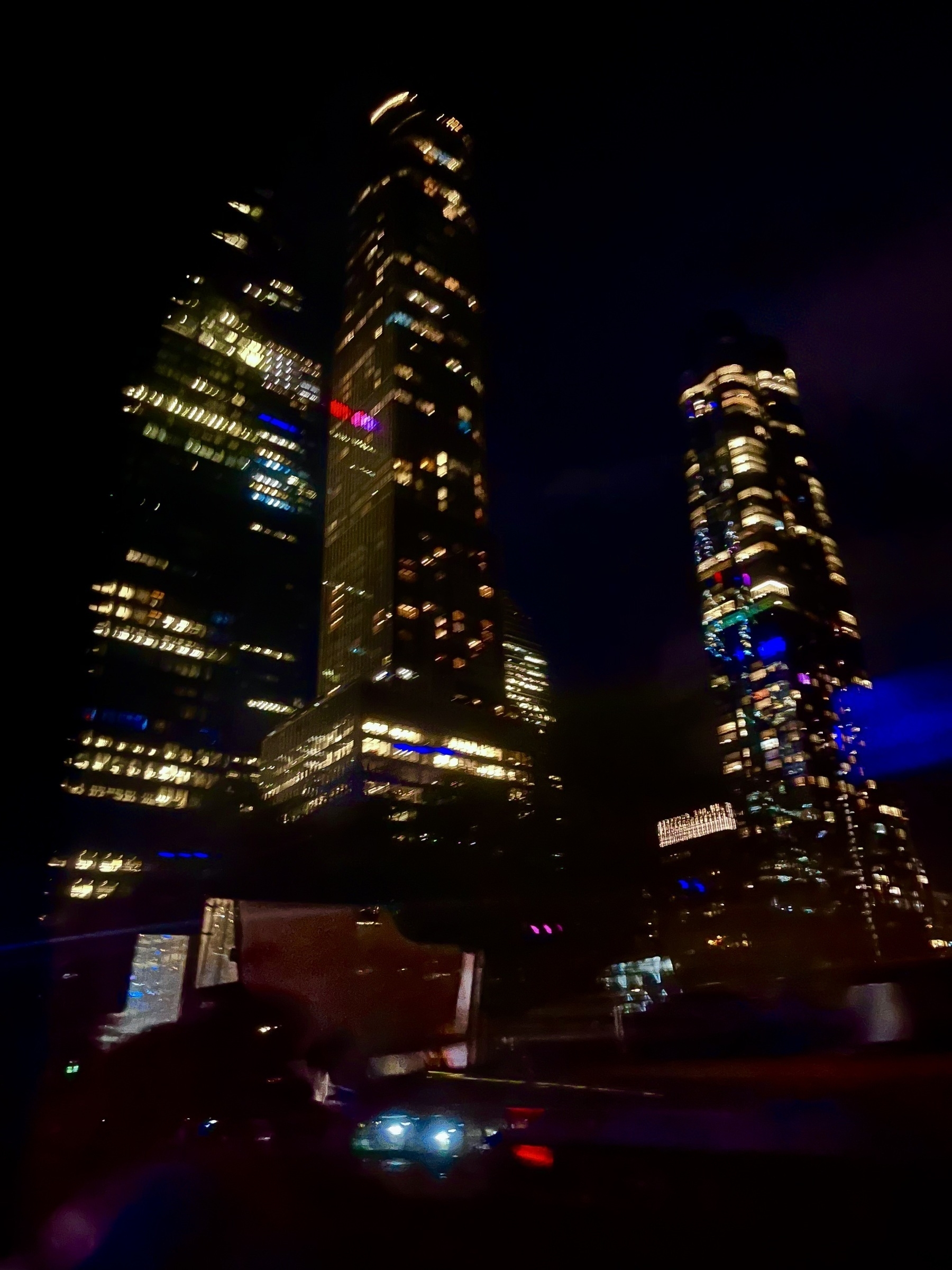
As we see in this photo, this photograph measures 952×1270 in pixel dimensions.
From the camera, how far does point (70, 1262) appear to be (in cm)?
350

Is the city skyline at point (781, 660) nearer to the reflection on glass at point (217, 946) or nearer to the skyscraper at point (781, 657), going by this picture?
the skyscraper at point (781, 657)

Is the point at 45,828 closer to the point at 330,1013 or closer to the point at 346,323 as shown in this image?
the point at 330,1013

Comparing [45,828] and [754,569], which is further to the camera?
[754,569]

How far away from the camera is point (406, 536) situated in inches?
2299

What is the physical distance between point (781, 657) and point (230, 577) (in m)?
49.6

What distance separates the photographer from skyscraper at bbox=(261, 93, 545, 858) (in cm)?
4981

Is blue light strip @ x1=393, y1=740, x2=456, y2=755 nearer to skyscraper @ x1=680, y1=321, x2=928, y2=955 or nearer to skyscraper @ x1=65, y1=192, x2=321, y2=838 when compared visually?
skyscraper @ x1=65, y1=192, x2=321, y2=838

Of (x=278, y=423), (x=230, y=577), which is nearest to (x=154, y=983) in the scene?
(x=230, y=577)

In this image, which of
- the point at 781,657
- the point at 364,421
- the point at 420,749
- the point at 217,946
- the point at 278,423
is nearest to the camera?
the point at 217,946

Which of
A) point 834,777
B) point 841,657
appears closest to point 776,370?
point 841,657

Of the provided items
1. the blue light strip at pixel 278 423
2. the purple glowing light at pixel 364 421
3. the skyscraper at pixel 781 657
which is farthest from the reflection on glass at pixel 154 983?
the purple glowing light at pixel 364 421

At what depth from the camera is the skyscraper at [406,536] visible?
4981 centimetres

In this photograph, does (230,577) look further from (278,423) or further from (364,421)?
(364,421)

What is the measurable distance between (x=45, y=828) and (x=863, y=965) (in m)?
6.20
